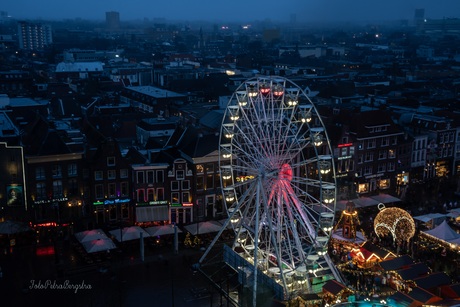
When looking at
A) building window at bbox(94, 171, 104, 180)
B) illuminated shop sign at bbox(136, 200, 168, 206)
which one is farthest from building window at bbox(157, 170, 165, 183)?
building window at bbox(94, 171, 104, 180)

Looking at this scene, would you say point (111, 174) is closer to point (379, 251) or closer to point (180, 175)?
point (180, 175)

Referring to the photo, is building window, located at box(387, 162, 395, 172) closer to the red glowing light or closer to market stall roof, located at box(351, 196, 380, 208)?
market stall roof, located at box(351, 196, 380, 208)

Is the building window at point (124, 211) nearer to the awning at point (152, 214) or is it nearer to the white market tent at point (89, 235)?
the awning at point (152, 214)

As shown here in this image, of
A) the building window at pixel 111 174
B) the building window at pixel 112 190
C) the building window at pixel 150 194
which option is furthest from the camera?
the building window at pixel 150 194

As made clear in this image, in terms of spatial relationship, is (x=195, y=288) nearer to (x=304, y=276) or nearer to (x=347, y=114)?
(x=304, y=276)

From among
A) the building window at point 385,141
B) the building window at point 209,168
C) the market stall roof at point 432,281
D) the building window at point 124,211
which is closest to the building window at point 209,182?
the building window at point 209,168

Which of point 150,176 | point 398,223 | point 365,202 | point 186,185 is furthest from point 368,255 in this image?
point 150,176
